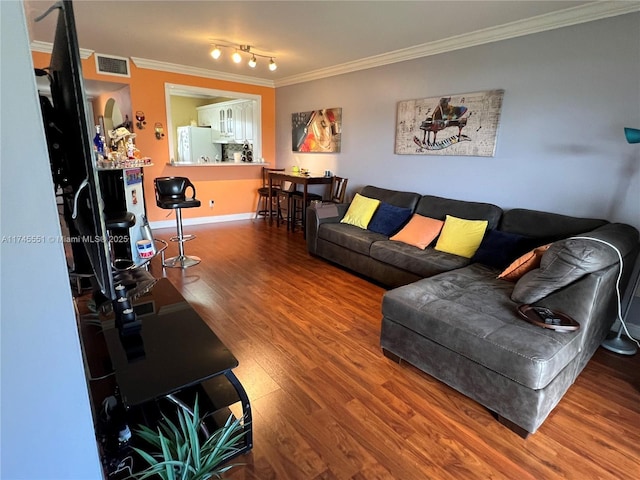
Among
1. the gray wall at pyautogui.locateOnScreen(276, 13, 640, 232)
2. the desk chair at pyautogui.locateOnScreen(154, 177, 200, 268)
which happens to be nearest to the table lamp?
the gray wall at pyautogui.locateOnScreen(276, 13, 640, 232)

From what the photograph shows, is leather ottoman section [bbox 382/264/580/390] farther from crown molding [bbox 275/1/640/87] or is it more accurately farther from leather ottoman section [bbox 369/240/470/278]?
crown molding [bbox 275/1/640/87]

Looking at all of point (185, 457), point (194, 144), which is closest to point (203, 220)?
point (194, 144)

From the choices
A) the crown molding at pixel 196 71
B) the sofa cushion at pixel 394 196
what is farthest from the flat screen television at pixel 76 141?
the crown molding at pixel 196 71

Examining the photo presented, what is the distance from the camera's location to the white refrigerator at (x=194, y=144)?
21.8 ft

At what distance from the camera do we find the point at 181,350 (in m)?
1.54

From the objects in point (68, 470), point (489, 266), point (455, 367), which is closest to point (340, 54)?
point (489, 266)

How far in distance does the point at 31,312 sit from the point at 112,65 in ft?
16.6

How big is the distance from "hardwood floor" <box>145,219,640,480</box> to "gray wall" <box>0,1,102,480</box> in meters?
0.89

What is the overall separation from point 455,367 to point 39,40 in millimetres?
5207

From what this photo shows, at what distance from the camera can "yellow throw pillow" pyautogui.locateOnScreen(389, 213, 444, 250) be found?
10.9ft

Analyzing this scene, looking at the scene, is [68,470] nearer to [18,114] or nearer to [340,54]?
[18,114]

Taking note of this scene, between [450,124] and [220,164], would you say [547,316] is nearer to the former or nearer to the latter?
[450,124]

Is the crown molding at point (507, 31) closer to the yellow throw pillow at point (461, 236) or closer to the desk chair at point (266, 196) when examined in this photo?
the yellow throw pillow at point (461, 236)

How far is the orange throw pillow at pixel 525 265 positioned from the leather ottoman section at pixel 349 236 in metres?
1.32
